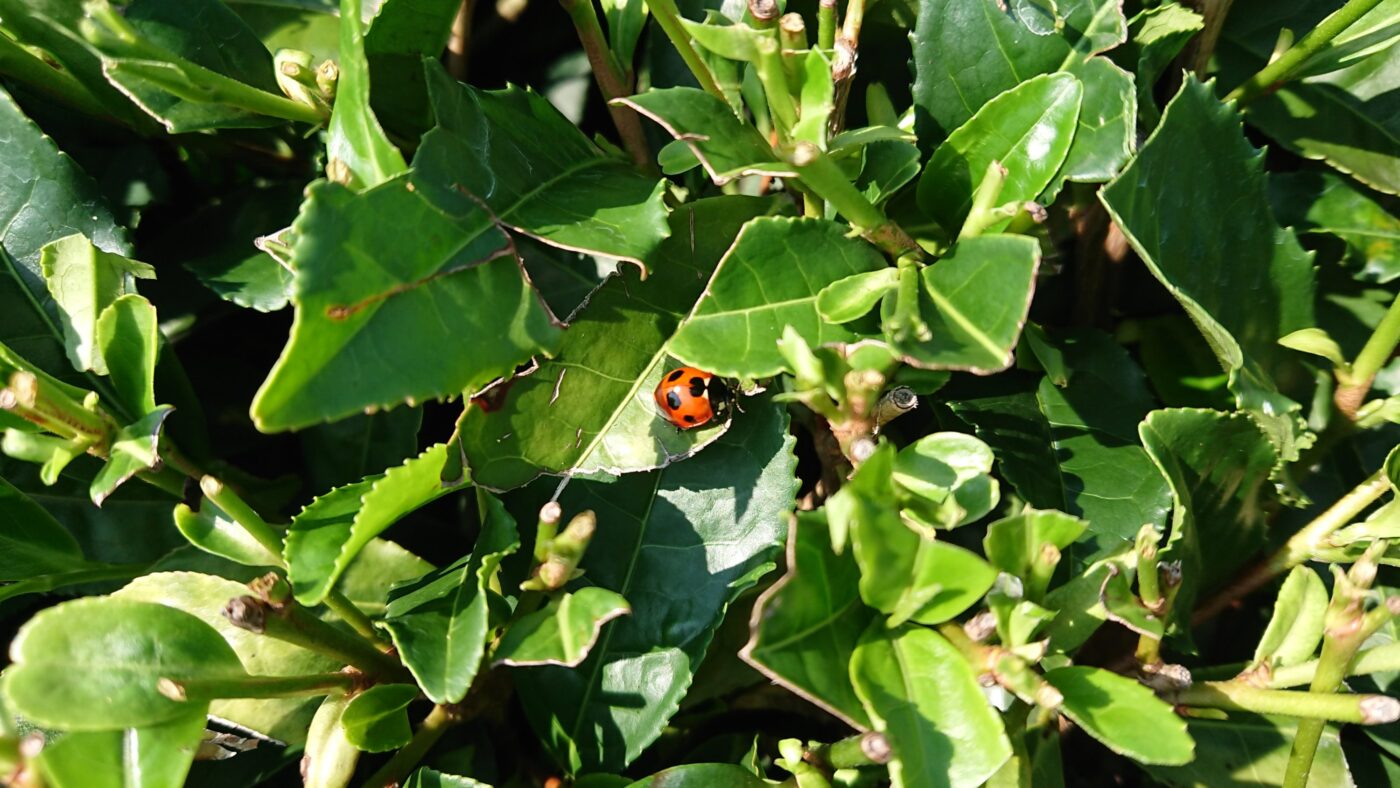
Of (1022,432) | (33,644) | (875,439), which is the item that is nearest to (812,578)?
(875,439)

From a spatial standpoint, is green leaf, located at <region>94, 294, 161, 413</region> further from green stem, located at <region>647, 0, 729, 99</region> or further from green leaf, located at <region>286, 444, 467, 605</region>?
green stem, located at <region>647, 0, 729, 99</region>

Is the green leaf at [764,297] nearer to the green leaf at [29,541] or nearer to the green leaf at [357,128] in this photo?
the green leaf at [357,128]

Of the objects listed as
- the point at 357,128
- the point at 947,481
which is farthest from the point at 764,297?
the point at 357,128

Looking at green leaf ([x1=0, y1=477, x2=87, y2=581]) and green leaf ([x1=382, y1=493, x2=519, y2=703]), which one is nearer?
green leaf ([x1=382, y1=493, x2=519, y2=703])

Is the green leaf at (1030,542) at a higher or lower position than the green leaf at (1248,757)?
higher

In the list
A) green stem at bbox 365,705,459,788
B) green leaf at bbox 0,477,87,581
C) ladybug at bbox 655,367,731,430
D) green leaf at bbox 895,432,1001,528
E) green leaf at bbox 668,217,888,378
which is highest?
green leaf at bbox 668,217,888,378

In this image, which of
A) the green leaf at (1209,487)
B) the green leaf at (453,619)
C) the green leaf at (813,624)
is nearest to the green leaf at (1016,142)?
the green leaf at (1209,487)

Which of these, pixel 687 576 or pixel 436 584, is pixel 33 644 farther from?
pixel 687 576

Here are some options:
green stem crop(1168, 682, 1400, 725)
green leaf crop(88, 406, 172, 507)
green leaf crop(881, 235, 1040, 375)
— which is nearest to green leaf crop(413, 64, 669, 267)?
green leaf crop(881, 235, 1040, 375)

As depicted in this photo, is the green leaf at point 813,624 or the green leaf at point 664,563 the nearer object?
the green leaf at point 813,624
